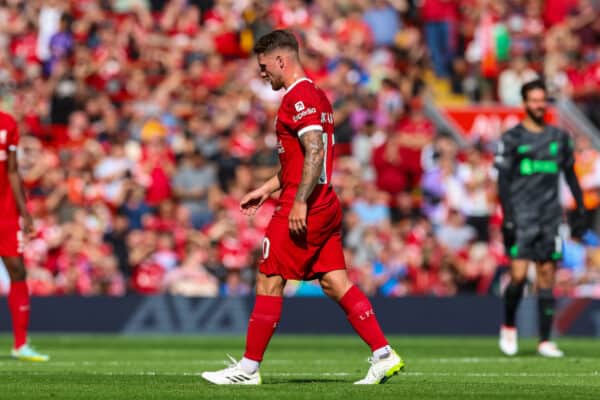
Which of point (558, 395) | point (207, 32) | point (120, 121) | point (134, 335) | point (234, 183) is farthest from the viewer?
point (207, 32)

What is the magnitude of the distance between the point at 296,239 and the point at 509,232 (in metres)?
5.14

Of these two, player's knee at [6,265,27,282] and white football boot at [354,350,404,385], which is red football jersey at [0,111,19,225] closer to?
player's knee at [6,265,27,282]

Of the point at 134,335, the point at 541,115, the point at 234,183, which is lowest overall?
the point at 134,335

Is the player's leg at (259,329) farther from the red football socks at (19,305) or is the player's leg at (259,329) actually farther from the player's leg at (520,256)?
the player's leg at (520,256)

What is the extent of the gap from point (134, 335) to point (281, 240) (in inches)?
428

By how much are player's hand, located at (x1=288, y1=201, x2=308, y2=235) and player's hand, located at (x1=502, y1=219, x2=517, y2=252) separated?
5124 millimetres

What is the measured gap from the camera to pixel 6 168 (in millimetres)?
13992

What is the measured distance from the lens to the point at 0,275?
21.3 meters

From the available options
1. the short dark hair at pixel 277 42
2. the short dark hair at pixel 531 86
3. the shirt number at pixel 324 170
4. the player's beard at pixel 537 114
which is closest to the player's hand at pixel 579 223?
the player's beard at pixel 537 114

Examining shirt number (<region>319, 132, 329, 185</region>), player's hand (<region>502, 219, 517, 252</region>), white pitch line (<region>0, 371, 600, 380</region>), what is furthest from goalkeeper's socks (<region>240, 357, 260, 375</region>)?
player's hand (<region>502, 219, 517, 252</region>)

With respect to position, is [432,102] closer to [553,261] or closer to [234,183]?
[234,183]

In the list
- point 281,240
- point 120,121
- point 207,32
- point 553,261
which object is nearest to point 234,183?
point 120,121

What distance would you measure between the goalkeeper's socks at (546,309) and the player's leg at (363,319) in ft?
16.7

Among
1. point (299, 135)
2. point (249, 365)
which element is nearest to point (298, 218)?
point (299, 135)
